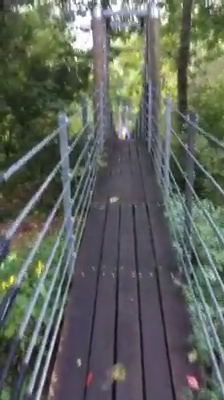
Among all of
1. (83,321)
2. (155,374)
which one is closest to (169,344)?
(155,374)

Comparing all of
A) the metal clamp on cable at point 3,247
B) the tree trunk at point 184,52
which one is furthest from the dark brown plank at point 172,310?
the tree trunk at point 184,52

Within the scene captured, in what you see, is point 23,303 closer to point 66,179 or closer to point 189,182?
point 66,179

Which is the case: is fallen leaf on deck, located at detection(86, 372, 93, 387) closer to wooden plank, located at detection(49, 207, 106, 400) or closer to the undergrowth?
wooden plank, located at detection(49, 207, 106, 400)

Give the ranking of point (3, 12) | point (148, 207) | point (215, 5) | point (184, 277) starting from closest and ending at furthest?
point (184, 277) → point (148, 207) → point (3, 12) → point (215, 5)

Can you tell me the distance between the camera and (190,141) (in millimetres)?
3045

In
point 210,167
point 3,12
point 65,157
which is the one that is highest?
point 3,12

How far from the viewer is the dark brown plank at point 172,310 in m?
2.28

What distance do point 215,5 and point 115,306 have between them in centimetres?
774

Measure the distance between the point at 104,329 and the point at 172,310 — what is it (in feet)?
1.28

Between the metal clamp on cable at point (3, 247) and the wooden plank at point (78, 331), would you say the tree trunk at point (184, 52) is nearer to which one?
the wooden plank at point (78, 331)

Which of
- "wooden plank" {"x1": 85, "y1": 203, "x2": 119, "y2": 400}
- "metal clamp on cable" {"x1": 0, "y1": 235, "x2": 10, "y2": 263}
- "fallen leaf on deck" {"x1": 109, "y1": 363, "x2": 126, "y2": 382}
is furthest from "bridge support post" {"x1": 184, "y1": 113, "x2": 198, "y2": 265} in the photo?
"metal clamp on cable" {"x1": 0, "y1": 235, "x2": 10, "y2": 263}

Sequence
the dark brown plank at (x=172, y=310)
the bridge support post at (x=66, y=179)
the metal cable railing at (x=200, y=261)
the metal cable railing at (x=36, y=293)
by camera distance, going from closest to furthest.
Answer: the metal cable railing at (x=36, y=293) < the metal cable railing at (x=200, y=261) < the dark brown plank at (x=172, y=310) < the bridge support post at (x=66, y=179)

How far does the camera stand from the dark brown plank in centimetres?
228

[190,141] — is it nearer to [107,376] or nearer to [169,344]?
[169,344]
